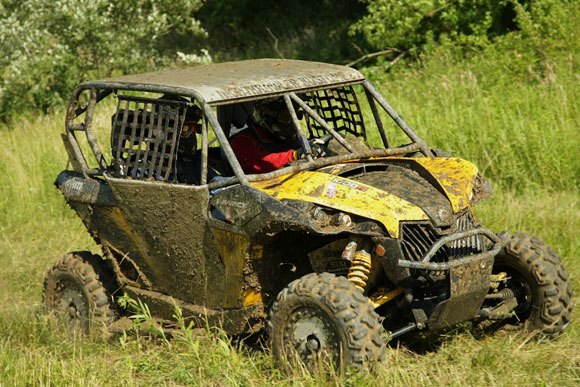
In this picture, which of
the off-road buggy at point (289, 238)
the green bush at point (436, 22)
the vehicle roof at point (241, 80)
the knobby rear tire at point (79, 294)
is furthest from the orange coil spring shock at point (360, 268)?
the green bush at point (436, 22)

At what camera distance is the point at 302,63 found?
25.8ft

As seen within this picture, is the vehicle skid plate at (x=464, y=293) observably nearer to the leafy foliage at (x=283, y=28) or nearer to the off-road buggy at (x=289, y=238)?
the off-road buggy at (x=289, y=238)

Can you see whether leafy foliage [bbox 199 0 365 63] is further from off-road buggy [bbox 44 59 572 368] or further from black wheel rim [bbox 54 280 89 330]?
off-road buggy [bbox 44 59 572 368]

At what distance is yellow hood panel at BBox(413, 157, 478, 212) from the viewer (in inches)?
261

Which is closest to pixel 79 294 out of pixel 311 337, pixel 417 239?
pixel 311 337

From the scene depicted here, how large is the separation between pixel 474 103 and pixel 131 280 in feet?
17.9

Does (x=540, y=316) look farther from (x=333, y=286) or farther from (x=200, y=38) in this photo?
(x=200, y=38)

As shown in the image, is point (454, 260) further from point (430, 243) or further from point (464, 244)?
point (464, 244)

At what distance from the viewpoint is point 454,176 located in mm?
6887

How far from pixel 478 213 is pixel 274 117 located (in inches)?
116

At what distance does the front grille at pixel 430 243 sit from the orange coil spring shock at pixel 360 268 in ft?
0.77

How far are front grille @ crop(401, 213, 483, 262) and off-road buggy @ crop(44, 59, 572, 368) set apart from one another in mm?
11

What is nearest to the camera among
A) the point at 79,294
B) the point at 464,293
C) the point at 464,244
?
the point at 464,293

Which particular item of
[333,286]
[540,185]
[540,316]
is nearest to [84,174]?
[333,286]
